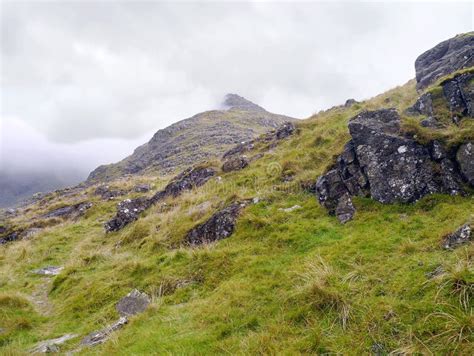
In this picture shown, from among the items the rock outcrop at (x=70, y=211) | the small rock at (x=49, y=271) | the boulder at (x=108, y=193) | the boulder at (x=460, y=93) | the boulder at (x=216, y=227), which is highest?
the boulder at (x=108, y=193)

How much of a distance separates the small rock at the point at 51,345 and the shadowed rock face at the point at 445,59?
866 inches

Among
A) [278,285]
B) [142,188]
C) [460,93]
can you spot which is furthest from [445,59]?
[142,188]

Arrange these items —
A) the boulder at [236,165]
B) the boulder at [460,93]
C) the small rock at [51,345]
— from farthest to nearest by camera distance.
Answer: the boulder at [236,165] < the boulder at [460,93] < the small rock at [51,345]

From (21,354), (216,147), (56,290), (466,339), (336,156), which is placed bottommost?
(466,339)

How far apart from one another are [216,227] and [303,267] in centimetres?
531

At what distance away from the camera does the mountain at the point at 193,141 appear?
7744 cm

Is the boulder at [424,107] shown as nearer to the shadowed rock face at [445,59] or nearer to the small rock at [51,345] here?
the shadowed rock face at [445,59]

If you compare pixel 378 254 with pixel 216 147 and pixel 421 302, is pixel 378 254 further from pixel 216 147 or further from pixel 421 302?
pixel 216 147

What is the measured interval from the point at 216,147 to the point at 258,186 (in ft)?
216

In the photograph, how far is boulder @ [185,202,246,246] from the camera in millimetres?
12743

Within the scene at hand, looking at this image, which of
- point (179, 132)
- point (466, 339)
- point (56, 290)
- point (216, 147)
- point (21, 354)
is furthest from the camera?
point (179, 132)

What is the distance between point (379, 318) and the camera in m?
5.98

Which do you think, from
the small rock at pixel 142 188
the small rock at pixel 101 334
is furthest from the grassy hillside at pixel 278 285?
the small rock at pixel 142 188

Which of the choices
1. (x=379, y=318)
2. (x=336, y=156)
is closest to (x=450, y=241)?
(x=379, y=318)
